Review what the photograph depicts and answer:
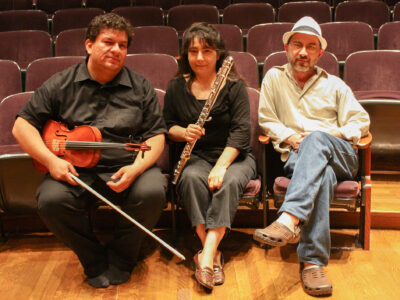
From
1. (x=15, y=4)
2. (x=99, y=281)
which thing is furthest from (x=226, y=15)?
(x=99, y=281)

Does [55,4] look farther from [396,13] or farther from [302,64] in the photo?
[302,64]

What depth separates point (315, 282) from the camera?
44.3 inches

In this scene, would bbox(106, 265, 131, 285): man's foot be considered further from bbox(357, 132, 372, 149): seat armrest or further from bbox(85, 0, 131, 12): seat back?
bbox(85, 0, 131, 12): seat back

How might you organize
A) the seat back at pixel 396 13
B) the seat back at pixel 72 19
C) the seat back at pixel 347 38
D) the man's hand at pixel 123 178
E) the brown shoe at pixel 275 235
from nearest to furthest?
the brown shoe at pixel 275 235 → the man's hand at pixel 123 178 → the seat back at pixel 347 38 → the seat back at pixel 396 13 → the seat back at pixel 72 19

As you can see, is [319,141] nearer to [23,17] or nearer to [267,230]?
[267,230]

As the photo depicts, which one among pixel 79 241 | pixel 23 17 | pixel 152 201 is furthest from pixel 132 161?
pixel 23 17

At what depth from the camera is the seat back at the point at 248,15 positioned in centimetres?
253

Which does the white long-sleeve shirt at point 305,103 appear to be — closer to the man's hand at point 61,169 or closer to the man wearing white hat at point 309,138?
the man wearing white hat at point 309,138

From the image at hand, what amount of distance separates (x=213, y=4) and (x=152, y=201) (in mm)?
1979

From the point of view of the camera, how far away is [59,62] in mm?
1728

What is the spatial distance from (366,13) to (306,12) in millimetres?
331

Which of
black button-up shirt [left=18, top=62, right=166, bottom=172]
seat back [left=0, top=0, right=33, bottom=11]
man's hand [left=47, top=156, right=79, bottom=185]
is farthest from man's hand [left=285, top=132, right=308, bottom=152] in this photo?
seat back [left=0, top=0, right=33, bottom=11]

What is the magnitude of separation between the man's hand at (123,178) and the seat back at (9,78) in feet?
2.68

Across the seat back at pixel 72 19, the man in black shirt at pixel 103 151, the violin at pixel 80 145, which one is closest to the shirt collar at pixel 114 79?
the man in black shirt at pixel 103 151
